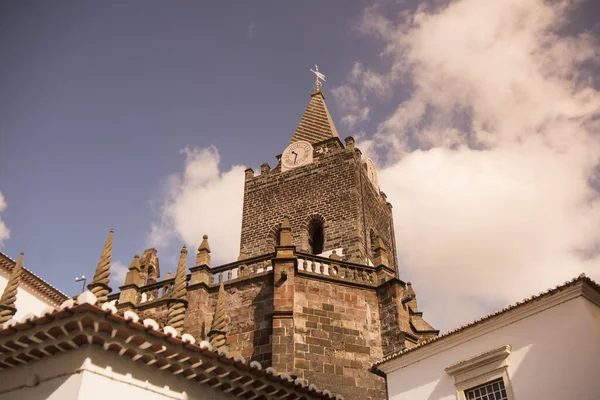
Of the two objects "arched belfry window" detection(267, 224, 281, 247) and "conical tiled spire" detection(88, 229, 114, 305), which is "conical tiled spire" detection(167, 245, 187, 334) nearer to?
"conical tiled spire" detection(88, 229, 114, 305)

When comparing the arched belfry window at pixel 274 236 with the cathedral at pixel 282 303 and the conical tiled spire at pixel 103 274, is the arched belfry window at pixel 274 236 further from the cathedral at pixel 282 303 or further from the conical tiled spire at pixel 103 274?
the conical tiled spire at pixel 103 274

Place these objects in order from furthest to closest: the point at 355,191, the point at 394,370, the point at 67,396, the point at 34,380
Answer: the point at 355,191 < the point at 394,370 < the point at 34,380 < the point at 67,396

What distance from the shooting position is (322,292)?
62.1ft

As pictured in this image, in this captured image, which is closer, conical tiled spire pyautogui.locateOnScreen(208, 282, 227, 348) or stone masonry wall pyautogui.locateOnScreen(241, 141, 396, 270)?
conical tiled spire pyautogui.locateOnScreen(208, 282, 227, 348)

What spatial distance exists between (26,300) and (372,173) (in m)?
18.3

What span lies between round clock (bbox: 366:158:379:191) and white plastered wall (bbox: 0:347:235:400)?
73.5ft

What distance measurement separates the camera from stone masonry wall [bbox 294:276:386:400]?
17203 millimetres

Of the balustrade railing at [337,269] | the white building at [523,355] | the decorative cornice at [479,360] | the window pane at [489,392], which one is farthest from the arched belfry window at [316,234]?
the window pane at [489,392]

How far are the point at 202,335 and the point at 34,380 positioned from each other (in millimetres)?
9657

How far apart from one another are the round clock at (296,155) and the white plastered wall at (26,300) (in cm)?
1358

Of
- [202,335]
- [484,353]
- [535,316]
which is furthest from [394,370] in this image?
[202,335]

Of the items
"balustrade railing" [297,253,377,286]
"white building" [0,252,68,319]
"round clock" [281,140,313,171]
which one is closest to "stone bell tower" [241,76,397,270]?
"round clock" [281,140,313,171]

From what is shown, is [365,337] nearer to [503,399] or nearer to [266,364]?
[266,364]

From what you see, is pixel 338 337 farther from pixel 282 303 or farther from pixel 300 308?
pixel 282 303
